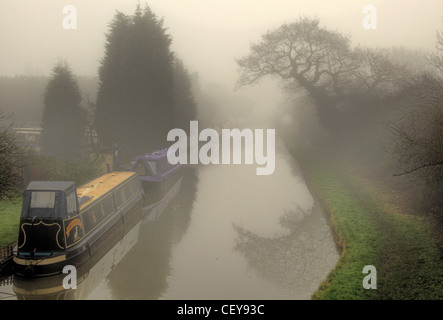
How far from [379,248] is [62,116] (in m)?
24.5

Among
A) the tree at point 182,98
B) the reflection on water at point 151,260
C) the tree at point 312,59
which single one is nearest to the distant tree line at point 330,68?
the tree at point 312,59

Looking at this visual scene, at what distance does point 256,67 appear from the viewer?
2964 centimetres

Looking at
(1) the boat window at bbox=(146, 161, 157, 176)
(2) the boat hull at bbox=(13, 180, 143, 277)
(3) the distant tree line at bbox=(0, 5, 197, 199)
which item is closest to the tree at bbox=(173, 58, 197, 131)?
(3) the distant tree line at bbox=(0, 5, 197, 199)

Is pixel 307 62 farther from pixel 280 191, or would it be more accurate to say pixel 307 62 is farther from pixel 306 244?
pixel 306 244

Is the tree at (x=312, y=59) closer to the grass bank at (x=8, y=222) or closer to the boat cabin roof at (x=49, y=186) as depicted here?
the grass bank at (x=8, y=222)

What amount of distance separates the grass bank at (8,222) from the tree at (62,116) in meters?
12.0

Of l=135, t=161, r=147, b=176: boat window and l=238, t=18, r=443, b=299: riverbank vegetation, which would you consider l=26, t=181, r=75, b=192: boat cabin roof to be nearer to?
l=238, t=18, r=443, b=299: riverbank vegetation

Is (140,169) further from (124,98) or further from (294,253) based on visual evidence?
(294,253)

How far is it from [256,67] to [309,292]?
22.0m

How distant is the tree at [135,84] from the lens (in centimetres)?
2712

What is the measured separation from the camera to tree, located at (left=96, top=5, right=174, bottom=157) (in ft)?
89.0

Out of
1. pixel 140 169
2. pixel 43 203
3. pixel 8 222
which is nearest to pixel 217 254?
pixel 43 203

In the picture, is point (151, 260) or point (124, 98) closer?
point (151, 260)

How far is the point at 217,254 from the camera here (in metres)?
13.4
